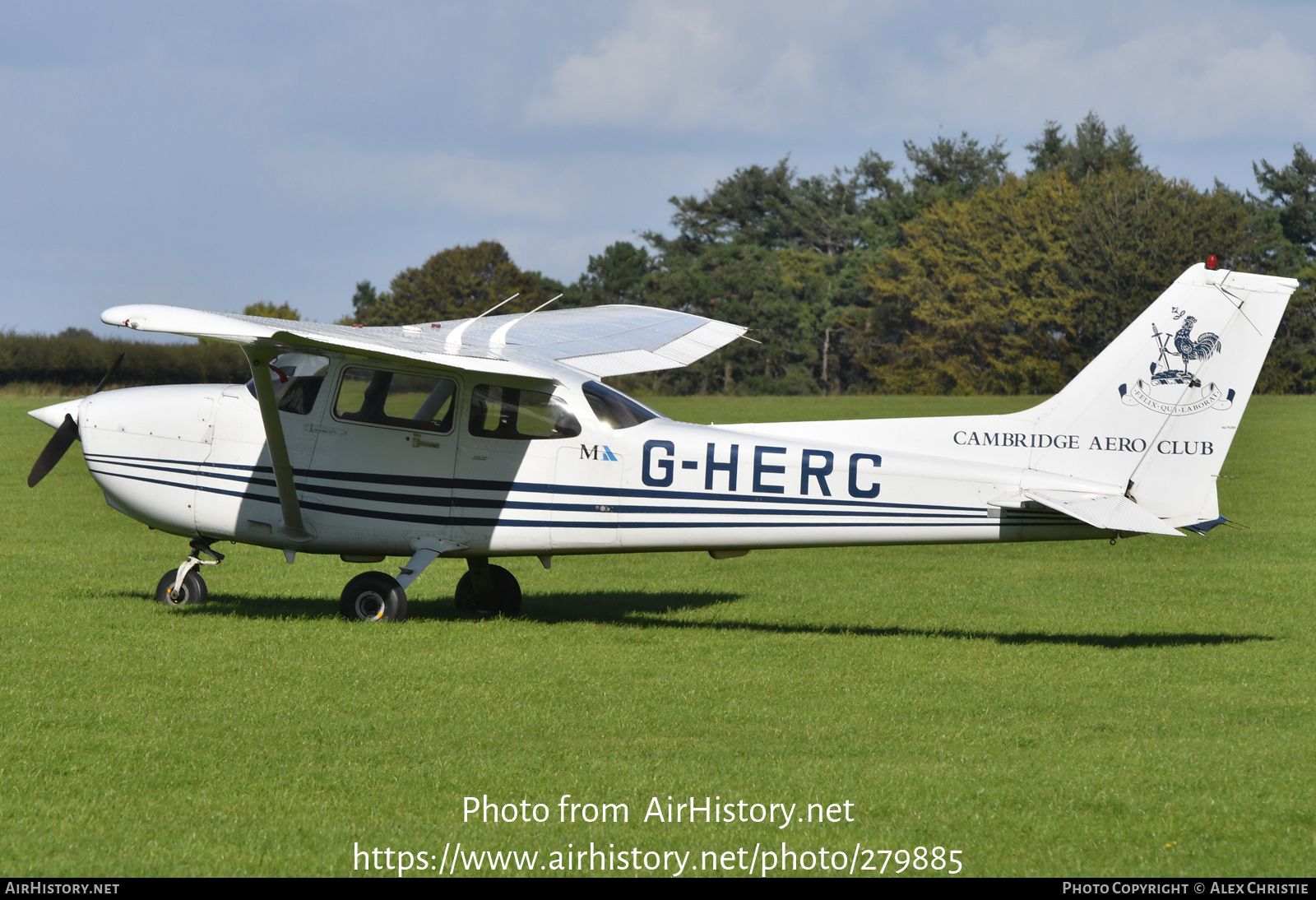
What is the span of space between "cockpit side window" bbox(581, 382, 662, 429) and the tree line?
5625 cm

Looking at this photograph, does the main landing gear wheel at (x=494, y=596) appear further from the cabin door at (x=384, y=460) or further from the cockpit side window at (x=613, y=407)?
the cockpit side window at (x=613, y=407)

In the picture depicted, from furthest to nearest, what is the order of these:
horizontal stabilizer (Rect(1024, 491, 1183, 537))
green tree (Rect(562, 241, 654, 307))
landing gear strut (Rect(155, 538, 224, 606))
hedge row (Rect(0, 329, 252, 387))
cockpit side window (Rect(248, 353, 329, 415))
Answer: green tree (Rect(562, 241, 654, 307)), hedge row (Rect(0, 329, 252, 387)), landing gear strut (Rect(155, 538, 224, 606)), cockpit side window (Rect(248, 353, 329, 415)), horizontal stabilizer (Rect(1024, 491, 1183, 537))

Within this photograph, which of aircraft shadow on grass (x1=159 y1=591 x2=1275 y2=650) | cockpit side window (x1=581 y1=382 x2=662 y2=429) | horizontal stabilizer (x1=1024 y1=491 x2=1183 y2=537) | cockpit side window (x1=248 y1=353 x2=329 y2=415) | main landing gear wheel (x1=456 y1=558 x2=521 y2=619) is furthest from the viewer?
main landing gear wheel (x1=456 y1=558 x2=521 y2=619)

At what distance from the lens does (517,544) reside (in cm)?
1052

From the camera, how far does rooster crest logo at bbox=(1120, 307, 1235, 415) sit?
9.35m

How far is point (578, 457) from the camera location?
10.4 meters

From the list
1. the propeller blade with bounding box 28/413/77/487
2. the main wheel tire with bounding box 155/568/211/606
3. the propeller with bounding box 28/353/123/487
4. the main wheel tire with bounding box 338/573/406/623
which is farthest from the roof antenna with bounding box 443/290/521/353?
the propeller blade with bounding box 28/413/77/487

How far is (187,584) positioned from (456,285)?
7104 cm

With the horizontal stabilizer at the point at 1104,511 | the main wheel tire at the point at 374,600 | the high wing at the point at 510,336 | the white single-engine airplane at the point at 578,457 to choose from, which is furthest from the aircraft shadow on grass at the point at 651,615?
the high wing at the point at 510,336

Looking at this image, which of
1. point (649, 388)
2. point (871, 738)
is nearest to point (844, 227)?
point (649, 388)

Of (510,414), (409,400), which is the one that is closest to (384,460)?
(409,400)

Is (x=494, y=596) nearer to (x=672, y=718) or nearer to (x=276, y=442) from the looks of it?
(x=276, y=442)

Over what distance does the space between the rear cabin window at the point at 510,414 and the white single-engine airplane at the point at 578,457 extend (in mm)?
15

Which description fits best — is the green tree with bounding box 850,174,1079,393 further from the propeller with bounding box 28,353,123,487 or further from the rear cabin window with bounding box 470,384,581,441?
the propeller with bounding box 28,353,123,487
